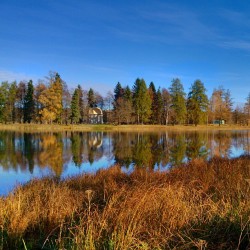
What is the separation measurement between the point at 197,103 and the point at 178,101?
5128mm

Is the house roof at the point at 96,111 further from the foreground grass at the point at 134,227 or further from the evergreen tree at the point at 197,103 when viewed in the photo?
the foreground grass at the point at 134,227

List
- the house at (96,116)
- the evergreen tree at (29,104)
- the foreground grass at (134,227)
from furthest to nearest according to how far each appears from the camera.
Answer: the house at (96,116), the evergreen tree at (29,104), the foreground grass at (134,227)

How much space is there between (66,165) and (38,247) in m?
15.3

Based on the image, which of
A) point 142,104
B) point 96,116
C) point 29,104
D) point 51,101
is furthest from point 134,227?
point 96,116

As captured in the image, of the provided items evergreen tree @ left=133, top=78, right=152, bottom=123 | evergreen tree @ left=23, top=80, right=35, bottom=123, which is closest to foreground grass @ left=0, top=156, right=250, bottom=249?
evergreen tree @ left=133, top=78, right=152, bottom=123

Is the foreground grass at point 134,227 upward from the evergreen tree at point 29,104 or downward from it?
downward

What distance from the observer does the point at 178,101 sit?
82750mm

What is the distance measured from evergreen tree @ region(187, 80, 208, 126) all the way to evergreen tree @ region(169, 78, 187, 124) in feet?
7.01

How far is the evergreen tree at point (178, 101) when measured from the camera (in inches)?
3236

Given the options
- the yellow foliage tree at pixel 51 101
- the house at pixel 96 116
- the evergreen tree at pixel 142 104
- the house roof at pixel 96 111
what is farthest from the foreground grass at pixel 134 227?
the house roof at pixel 96 111

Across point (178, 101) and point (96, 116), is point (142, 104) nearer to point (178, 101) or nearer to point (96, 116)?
point (178, 101)

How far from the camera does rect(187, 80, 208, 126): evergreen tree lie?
82438mm

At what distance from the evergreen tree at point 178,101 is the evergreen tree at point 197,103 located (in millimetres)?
2136

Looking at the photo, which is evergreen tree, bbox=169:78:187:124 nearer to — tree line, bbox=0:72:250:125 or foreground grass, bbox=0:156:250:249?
tree line, bbox=0:72:250:125
